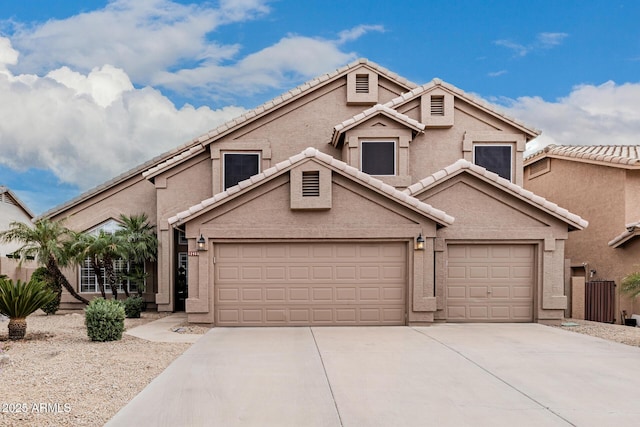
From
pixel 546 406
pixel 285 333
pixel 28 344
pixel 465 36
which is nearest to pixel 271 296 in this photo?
pixel 285 333

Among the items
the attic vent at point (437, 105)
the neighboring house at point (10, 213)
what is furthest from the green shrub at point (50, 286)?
the attic vent at point (437, 105)

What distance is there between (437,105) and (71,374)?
13.8 m

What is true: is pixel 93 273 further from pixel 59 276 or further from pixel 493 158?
pixel 493 158

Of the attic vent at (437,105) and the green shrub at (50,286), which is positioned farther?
the attic vent at (437,105)

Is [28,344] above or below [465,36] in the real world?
below

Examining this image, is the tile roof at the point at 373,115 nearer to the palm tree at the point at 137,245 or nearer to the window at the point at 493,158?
the window at the point at 493,158

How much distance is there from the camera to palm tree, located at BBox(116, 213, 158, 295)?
15.9 metres

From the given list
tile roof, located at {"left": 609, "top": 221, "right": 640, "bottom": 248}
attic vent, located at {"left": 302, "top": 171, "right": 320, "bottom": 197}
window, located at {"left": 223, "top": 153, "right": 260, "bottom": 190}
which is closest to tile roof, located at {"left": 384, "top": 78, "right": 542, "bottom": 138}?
tile roof, located at {"left": 609, "top": 221, "right": 640, "bottom": 248}

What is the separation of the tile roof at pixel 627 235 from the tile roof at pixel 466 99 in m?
4.28

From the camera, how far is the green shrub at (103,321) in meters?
10.4

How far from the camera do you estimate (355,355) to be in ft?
30.0

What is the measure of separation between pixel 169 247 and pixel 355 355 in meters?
9.66

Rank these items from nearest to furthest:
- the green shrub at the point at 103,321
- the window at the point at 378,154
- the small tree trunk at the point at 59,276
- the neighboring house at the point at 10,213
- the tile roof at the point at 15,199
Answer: the green shrub at the point at 103,321
the small tree trunk at the point at 59,276
the window at the point at 378,154
the neighboring house at the point at 10,213
the tile roof at the point at 15,199

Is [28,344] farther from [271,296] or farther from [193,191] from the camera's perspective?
[193,191]
